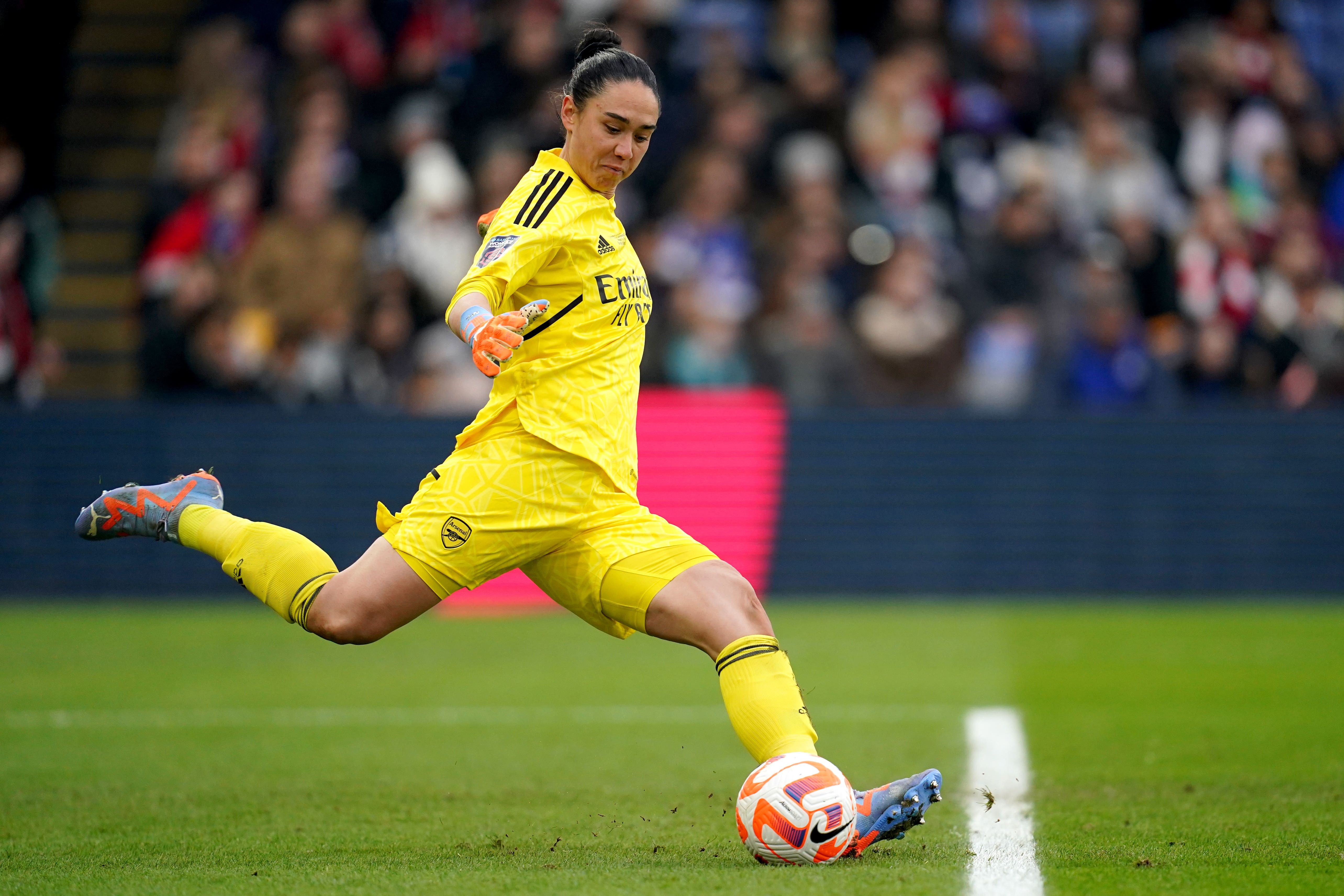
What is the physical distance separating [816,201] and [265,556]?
29.2 ft

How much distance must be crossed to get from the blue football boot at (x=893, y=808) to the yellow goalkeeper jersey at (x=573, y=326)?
3.83 feet

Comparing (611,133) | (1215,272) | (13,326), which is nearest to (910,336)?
(1215,272)

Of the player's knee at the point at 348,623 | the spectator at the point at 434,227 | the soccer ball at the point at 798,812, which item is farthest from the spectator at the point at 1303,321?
the player's knee at the point at 348,623

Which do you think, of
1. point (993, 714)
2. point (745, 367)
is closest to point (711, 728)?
point (993, 714)

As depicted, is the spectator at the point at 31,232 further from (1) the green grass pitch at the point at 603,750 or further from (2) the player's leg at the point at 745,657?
(2) the player's leg at the point at 745,657

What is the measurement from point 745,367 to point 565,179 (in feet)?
26.5

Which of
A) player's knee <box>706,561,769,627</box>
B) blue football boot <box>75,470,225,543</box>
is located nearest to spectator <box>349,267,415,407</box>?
blue football boot <box>75,470,225,543</box>

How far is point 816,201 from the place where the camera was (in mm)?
13086

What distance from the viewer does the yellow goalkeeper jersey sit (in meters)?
4.47

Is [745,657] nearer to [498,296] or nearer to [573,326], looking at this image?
[573,326]

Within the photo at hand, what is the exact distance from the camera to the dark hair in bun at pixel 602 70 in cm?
457

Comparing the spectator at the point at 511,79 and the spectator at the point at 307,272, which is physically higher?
the spectator at the point at 511,79

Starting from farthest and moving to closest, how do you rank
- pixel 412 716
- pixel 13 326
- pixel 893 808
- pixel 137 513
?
pixel 13 326 < pixel 412 716 < pixel 137 513 < pixel 893 808

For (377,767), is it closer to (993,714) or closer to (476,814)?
(476,814)
